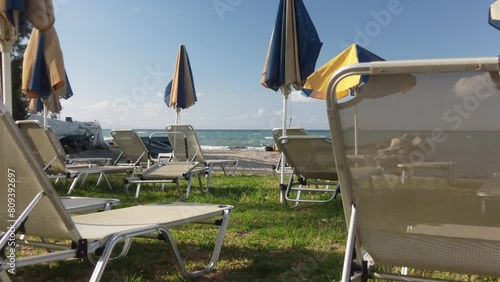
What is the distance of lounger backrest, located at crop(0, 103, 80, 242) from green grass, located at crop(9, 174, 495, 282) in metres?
0.86

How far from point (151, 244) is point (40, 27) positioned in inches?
114

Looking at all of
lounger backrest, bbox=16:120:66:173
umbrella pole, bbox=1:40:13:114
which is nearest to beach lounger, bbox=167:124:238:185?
lounger backrest, bbox=16:120:66:173

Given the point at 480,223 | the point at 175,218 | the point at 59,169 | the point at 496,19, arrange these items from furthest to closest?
the point at 59,169
the point at 496,19
the point at 175,218
the point at 480,223

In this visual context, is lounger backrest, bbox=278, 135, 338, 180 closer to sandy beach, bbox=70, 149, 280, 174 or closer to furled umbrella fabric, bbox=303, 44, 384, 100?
furled umbrella fabric, bbox=303, 44, 384, 100

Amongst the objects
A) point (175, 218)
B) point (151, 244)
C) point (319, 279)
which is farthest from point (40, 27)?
point (319, 279)

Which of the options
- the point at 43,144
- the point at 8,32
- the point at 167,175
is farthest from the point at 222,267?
the point at 43,144

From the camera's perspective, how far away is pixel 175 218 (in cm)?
272

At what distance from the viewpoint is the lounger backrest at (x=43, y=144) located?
587 centimetres

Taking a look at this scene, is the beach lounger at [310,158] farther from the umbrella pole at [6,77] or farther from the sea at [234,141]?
the sea at [234,141]

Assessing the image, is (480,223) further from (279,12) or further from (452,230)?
(279,12)

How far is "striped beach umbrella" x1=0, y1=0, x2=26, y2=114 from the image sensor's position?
452 centimetres

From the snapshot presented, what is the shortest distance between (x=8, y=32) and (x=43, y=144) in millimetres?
1737

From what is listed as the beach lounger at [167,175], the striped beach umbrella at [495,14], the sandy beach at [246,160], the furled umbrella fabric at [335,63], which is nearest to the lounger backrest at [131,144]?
the beach lounger at [167,175]

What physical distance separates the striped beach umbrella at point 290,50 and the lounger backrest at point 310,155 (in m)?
1.16
